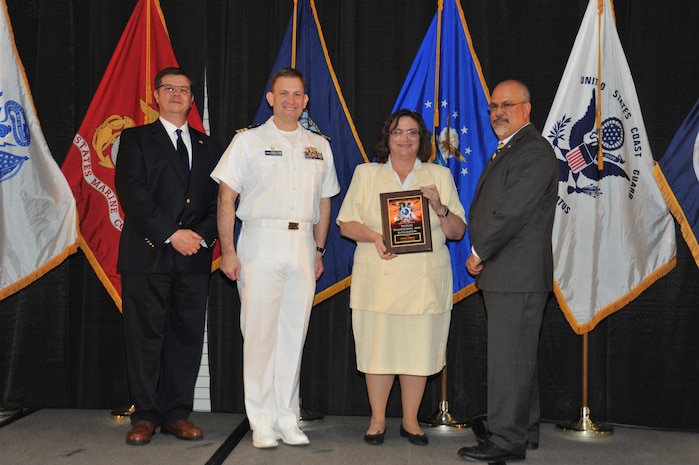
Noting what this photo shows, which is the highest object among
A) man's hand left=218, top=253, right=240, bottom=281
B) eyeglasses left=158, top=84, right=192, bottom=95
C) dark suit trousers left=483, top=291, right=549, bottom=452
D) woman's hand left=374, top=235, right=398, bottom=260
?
eyeglasses left=158, top=84, right=192, bottom=95

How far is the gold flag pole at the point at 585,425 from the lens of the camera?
4.37 metres

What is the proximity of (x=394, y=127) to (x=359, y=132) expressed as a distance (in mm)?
855

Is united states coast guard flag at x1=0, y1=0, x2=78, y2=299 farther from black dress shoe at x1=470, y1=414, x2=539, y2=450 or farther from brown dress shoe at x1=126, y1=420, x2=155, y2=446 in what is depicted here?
black dress shoe at x1=470, y1=414, x2=539, y2=450

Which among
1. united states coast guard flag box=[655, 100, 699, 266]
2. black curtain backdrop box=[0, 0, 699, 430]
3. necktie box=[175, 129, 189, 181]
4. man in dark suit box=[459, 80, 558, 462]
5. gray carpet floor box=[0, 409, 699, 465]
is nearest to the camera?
man in dark suit box=[459, 80, 558, 462]

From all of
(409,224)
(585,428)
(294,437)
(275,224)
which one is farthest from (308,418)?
(585,428)

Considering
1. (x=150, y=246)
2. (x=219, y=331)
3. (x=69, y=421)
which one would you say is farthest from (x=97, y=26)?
(x=69, y=421)

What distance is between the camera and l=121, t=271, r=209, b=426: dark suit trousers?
4035mm

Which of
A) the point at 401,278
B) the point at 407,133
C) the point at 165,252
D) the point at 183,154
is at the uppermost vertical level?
the point at 407,133

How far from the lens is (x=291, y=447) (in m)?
3.96

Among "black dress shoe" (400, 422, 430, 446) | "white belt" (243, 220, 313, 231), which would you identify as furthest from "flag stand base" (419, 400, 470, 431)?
"white belt" (243, 220, 313, 231)

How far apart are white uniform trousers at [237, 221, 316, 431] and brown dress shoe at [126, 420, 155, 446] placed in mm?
549

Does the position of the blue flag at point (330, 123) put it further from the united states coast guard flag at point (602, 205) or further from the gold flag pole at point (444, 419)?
the united states coast guard flag at point (602, 205)

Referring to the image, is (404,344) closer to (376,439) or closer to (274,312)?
(376,439)

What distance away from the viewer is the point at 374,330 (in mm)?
4020
